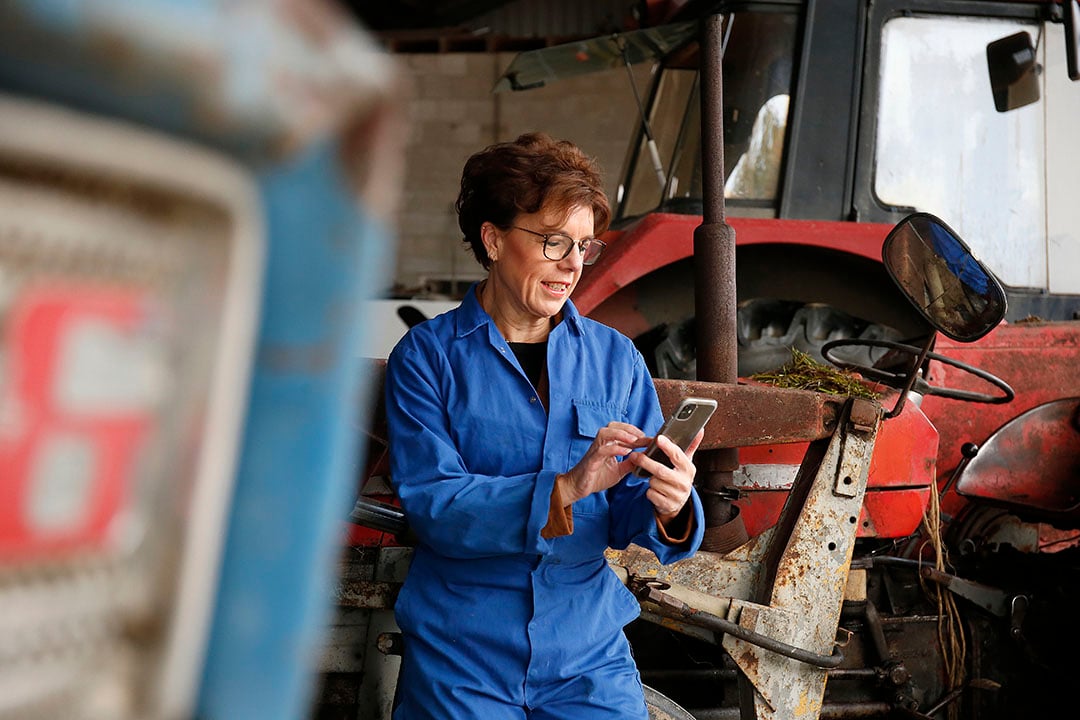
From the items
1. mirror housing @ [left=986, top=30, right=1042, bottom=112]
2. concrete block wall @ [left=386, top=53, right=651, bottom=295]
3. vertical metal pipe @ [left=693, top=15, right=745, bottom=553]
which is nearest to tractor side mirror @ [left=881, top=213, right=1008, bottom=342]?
vertical metal pipe @ [left=693, top=15, right=745, bottom=553]

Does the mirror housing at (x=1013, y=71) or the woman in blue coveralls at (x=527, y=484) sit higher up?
the mirror housing at (x=1013, y=71)

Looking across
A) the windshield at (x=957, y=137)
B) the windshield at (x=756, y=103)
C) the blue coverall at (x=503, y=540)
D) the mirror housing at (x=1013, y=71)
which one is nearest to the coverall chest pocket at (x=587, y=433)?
the blue coverall at (x=503, y=540)

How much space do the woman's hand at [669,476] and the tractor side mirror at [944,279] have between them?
2.84ft

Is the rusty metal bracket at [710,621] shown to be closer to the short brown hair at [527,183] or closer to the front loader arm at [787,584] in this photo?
the front loader arm at [787,584]

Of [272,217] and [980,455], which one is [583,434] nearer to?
[272,217]

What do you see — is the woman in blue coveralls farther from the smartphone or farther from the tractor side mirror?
the tractor side mirror

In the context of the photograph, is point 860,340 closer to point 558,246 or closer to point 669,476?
point 558,246

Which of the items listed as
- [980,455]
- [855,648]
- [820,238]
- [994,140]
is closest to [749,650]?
[855,648]

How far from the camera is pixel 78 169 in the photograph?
1.48ft

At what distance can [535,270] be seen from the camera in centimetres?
187

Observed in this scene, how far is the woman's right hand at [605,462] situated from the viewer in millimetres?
1511

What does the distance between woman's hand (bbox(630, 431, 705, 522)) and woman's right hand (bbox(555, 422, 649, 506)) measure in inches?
0.8

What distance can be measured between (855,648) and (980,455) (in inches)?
29.5

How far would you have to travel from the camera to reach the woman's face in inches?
73.7
